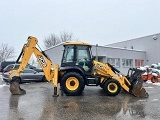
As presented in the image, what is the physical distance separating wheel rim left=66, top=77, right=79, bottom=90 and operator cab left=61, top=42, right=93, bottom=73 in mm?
744

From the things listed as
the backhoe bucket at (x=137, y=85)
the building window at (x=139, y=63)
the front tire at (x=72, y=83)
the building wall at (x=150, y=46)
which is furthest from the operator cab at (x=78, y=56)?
the building wall at (x=150, y=46)

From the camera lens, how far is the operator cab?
11648 mm

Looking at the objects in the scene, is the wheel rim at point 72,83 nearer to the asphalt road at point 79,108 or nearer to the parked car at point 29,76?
the asphalt road at point 79,108

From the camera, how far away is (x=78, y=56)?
1170 centimetres

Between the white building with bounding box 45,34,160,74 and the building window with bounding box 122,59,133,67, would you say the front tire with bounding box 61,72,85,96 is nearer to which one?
the white building with bounding box 45,34,160,74

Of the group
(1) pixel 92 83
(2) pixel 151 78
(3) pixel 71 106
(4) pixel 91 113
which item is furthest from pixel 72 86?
(2) pixel 151 78

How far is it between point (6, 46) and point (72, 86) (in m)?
58.5

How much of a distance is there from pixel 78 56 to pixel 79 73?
881mm

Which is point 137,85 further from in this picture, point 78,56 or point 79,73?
point 78,56

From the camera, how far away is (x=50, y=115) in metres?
→ 7.42

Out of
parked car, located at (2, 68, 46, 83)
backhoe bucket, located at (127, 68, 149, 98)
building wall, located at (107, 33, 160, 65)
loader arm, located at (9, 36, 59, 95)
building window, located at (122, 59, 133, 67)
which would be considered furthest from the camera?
building wall, located at (107, 33, 160, 65)

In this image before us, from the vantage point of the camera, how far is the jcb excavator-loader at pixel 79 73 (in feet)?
37.0

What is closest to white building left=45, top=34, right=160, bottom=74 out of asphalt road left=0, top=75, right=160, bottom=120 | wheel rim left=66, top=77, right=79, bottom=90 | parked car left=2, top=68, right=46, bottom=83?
parked car left=2, top=68, right=46, bottom=83

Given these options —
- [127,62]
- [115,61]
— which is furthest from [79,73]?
[127,62]
